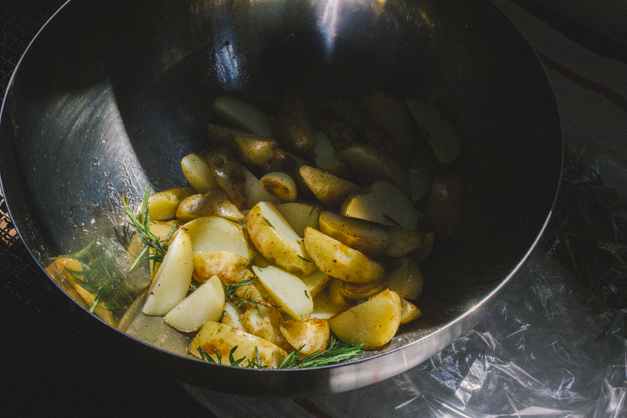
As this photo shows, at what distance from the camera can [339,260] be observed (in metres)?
0.95

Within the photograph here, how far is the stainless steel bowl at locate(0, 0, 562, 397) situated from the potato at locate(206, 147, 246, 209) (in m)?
0.25

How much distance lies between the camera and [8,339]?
1.43 m

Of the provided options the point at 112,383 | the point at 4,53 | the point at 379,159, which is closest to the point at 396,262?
the point at 379,159

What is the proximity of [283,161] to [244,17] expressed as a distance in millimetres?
468

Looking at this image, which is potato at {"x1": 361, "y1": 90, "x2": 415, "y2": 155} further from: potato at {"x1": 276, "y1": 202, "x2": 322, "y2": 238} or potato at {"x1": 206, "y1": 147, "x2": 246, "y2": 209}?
potato at {"x1": 206, "y1": 147, "x2": 246, "y2": 209}

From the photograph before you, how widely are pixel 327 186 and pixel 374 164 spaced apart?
0.48 feet

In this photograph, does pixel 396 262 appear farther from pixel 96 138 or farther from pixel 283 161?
pixel 96 138

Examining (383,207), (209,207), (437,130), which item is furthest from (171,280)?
(437,130)

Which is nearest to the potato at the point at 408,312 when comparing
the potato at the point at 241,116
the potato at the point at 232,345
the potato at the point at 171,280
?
the potato at the point at 232,345

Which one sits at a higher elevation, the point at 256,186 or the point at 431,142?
the point at 256,186

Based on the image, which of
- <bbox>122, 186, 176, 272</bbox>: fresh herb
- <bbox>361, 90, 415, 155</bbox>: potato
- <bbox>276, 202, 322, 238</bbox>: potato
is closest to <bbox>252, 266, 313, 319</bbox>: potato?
A: <bbox>276, 202, 322, 238</bbox>: potato

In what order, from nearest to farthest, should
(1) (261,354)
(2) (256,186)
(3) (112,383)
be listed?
(1) (261,354), (2) (256,186), (3) (112,383)

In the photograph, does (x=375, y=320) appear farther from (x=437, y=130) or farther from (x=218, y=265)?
(x=437, y=130)

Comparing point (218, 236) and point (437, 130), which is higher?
point (218, 236)
